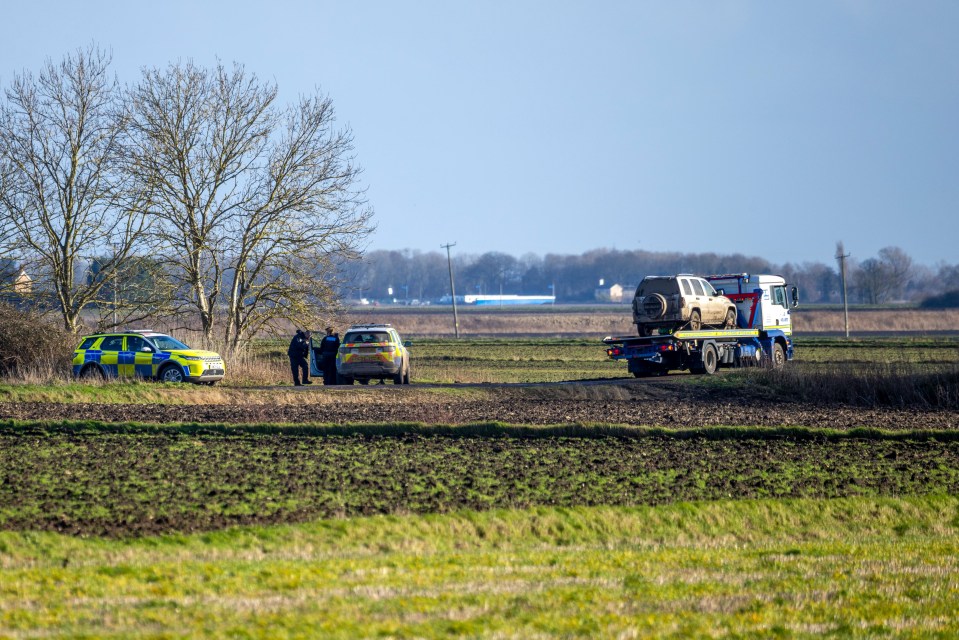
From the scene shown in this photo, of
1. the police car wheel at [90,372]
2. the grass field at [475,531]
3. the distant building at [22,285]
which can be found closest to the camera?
the grass field at [475,531]

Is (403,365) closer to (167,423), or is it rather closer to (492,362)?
(167,423)

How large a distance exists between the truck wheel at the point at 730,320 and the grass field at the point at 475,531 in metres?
15.9

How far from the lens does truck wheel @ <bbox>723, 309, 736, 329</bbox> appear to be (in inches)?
1442

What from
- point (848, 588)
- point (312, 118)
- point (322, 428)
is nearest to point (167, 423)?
point (322, 428)

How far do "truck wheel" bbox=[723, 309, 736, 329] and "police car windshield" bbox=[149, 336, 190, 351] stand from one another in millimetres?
17341

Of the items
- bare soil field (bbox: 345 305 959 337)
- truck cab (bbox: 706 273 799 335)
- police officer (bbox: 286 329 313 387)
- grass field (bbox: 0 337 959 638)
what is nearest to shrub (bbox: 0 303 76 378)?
police officer (bbox: 286 329 313 387)

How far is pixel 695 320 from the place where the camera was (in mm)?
34719

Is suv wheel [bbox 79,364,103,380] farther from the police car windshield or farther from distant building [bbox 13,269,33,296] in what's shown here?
distant building [bbox 13,269,33,296]

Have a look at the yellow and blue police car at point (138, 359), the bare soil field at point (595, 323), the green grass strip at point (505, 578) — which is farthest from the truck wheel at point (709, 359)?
the bare soil field at point (595, 323)

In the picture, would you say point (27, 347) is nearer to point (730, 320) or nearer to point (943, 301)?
point (730, 320)

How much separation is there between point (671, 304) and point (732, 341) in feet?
10.8

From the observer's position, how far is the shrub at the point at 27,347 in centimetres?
3272

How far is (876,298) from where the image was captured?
133m

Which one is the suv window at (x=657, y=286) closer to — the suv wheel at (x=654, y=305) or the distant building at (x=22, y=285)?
the suv wheel at (x=654, y=305)
